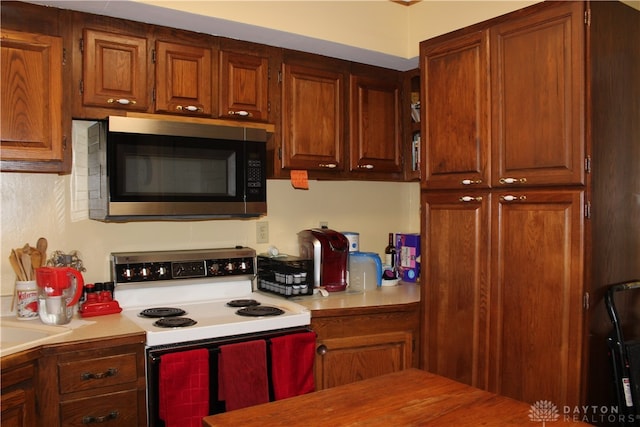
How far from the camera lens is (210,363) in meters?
2.12

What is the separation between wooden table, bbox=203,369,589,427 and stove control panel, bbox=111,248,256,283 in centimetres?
129

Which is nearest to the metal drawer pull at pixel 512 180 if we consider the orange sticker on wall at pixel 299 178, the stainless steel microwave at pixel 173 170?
the orange sticker on wall at pixel 299 178

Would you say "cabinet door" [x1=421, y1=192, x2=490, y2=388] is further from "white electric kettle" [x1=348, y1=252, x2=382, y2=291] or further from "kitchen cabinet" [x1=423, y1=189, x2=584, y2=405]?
"white electric kettle" [x1=348, y1=252, x2=382, y2=291]

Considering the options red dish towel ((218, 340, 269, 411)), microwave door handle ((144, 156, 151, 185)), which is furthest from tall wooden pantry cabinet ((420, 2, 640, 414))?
microwave door handle ((144, 156, 151, 185))

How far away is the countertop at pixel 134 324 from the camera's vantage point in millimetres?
1938

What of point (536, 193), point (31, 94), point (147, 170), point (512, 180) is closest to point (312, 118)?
point (147, 170)

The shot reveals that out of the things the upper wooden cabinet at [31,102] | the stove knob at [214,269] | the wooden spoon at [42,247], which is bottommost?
the stove knob at [214,269]

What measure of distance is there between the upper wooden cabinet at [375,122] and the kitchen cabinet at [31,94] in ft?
4.84

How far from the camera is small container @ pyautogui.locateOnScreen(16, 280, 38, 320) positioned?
7.18 ft

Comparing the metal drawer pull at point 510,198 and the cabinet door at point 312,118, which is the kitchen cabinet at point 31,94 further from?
the metal drawer pull at point 510,198

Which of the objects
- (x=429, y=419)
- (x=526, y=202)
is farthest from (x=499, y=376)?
(x=429, y=419)

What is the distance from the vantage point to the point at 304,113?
2785 millimetres

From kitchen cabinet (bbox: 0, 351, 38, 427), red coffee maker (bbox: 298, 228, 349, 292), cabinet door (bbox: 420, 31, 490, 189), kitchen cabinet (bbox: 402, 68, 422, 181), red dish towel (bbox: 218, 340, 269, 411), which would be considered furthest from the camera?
kitchen cabinet (bbox: 402, 68, 422, 181)

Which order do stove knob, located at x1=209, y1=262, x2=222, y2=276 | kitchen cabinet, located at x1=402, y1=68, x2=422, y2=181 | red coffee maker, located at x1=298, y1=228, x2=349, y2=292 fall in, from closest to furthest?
stove knob, located at x1=209, y1=262, x2=222, y2=276 → red coffee maker, located at x1=298, y1=228, x2=349, y2=292 → kitchen cabinet, located at x1=402, y1=68, x2=422, y2=181
